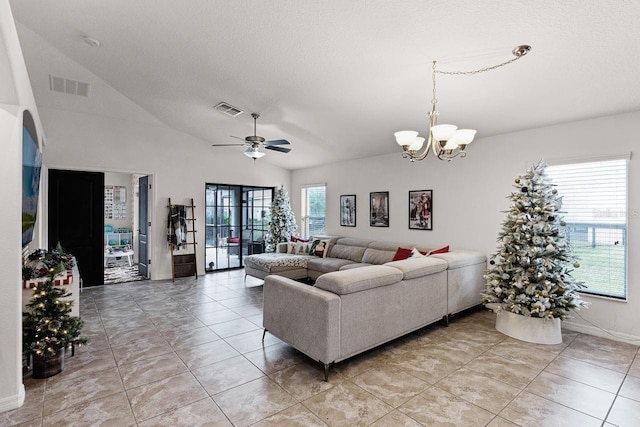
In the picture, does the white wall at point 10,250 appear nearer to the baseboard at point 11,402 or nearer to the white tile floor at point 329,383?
the baseboard at point 11,402

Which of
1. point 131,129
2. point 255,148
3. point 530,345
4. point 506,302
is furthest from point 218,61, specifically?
point 530,345

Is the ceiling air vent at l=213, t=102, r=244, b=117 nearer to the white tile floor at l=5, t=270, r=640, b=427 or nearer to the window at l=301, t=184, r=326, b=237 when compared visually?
the window at l=301, t=184, r=326, b=237

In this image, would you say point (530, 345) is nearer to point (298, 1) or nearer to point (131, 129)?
point (298, 1)

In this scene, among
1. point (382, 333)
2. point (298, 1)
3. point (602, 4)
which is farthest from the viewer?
point (382, 333)

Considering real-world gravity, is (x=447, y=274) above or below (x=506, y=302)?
above

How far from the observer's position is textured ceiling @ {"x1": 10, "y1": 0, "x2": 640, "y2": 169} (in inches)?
98.9

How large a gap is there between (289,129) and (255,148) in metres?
1.13

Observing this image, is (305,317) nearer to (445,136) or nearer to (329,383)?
(329,383)

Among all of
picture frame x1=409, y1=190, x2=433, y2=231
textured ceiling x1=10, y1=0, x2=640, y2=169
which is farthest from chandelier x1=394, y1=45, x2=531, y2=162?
picture frame x1=409, y1=190, x2=433, y2=231

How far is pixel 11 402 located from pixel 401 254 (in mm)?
4681

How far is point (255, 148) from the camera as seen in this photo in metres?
4.80

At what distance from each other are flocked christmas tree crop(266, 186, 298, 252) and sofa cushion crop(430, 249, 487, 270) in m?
3.90

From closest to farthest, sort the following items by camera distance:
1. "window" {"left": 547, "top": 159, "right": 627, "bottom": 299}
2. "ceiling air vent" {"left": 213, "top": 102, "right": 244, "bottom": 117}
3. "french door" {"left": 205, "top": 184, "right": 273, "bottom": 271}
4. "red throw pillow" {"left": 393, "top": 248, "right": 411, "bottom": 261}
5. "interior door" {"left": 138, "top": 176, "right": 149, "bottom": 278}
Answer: "window" {"left": 547, "top": 159, "right": 627, "bottom": 299} < "ceiling air vent" {"left": 213, "top": 102, "right": 244, "bottom": 117} < "red throw pillow" {"left": 393, "top": 248, "right": 411, "bottom": 261} < "interior door" {"left": 138, "top": 176, "right": 149, "bottom": 278} < "french door" {"left": 205, "top": 184, "right": 273, "bottom": 271}

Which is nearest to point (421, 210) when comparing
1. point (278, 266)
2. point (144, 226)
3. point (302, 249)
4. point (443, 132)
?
point (302, 249)
